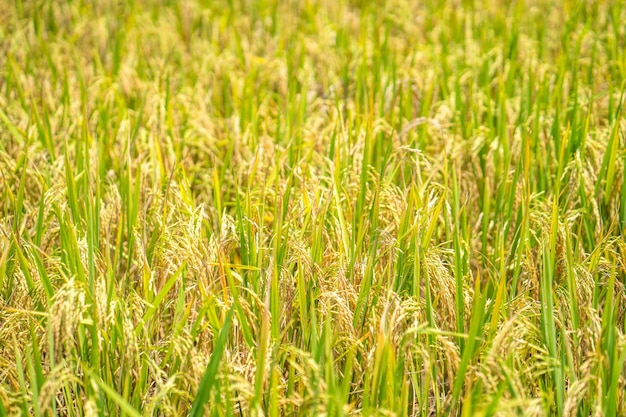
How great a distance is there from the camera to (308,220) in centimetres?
173

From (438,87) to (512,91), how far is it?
288 mm

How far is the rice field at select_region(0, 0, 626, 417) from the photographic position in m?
1.31

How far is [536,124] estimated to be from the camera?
2.19m

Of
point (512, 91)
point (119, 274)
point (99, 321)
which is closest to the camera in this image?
point (99, 321)

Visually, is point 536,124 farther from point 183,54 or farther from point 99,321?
point 183,54

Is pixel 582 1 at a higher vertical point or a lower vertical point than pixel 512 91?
higher

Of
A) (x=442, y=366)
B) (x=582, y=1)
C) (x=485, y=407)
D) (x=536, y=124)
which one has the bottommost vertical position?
(x=442, y=366)

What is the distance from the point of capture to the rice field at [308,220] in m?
1.31

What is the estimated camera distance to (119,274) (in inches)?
75.0

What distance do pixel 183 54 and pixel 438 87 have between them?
1360 mm

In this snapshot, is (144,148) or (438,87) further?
(438,87)

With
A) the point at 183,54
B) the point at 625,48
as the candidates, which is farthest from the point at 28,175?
the point at 625,48

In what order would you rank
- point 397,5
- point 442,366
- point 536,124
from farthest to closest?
point 397,5 < point 536,124 < point 442,366

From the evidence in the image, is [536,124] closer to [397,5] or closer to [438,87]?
[438,87]
